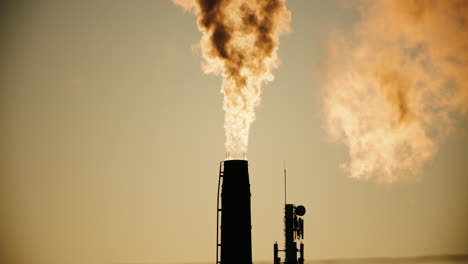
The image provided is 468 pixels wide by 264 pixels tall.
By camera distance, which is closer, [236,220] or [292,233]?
[236,220]

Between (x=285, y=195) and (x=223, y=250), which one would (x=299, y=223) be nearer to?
(x=285, y=195)

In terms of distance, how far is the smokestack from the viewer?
4538 cm

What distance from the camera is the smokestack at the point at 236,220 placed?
149ft

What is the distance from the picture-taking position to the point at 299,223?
53.4 metres

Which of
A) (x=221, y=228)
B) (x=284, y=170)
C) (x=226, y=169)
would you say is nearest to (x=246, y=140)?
(x=226, y=169)

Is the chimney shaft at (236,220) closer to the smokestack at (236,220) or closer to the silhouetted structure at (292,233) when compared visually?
the smokestack at (236,220)

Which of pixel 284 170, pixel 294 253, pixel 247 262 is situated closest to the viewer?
pixel 247 262

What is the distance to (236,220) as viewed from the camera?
45.4 meters

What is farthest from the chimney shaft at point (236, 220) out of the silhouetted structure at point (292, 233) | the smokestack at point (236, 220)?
the silhouetted structure at point (292, 233)

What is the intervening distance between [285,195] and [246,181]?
940 centimetres

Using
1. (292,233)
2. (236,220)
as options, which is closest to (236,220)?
(236,220)

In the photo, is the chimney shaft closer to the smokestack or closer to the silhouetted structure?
the smokestack

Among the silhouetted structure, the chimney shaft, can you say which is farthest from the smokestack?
the silhouetted structure

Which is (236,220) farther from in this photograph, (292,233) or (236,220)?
(292,233)
